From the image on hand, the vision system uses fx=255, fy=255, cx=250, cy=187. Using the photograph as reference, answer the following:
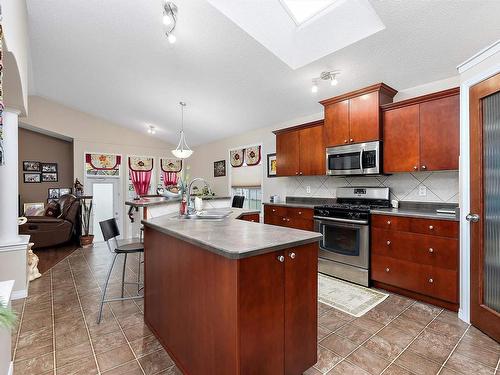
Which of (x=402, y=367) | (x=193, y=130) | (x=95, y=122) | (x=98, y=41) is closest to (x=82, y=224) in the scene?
(x=95, y=122)

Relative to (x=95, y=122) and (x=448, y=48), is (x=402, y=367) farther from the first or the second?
(x=95, y=122)

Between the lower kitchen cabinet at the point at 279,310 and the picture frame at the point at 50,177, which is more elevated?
the picture frame at the point at 50,177

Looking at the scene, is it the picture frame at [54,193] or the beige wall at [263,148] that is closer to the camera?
the beige wall at [263,148]

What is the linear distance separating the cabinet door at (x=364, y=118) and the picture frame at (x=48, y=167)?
24.1 feet

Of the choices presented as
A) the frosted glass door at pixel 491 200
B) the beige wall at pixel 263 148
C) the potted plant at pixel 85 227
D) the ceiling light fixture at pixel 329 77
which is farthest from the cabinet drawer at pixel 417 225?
the potted plant at pixel 85 227

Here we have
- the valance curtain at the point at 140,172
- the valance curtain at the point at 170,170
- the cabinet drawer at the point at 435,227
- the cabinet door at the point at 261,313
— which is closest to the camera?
the cabinet door at the point at 261,313

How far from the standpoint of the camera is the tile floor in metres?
1.73

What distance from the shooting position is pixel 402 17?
7.33 ft

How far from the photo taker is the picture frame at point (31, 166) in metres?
6.41

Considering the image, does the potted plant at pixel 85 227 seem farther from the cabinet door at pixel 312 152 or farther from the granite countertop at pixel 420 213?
the granite countertop at pixel 420 213

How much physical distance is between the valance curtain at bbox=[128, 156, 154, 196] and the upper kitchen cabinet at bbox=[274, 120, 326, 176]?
4.20 metres

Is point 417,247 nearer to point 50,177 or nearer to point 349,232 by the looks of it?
point 349,232

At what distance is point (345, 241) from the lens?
10.7ft

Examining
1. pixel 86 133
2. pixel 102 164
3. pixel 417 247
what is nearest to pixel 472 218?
pixel 417 247
